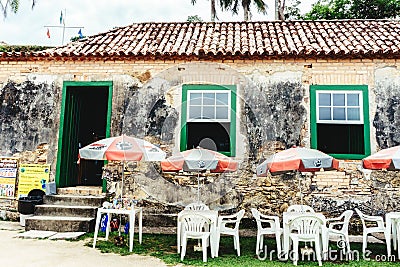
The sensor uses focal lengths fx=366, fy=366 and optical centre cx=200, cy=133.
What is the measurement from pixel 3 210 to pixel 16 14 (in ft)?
30.0

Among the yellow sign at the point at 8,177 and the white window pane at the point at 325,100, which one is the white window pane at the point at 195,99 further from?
the yellow sign at the point at 8,177

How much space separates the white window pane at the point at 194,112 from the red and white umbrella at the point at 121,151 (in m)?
2.52

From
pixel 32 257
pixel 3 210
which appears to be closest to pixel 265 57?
pixel 32 257

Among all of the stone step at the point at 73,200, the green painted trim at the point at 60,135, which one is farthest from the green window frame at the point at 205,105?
the green painted trim at the point at 60,135

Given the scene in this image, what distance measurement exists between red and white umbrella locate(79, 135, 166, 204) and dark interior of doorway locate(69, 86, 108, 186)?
3.43m

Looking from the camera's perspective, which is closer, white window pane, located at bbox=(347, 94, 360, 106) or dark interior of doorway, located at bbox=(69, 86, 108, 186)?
white window pane, located at bbox=(347, 94, 360, 106)

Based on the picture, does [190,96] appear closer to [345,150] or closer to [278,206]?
[278,206]

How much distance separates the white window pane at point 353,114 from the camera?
29.2 feet

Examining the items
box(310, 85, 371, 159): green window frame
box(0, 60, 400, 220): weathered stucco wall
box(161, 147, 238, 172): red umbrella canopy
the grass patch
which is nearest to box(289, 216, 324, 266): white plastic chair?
the grass patch

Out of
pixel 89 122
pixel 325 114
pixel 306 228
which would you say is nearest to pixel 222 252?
pixel 306 228

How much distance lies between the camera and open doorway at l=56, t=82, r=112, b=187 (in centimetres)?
951

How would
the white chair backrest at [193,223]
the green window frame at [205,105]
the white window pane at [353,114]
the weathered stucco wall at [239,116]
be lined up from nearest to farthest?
the white chair backrest at [193,223], the weathered stucco wall at [239,116], the white window pane at [353,114], the green window frame at [205,105]

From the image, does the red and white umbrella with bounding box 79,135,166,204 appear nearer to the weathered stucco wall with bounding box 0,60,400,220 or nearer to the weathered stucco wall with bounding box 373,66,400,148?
the weathered stucco wall with bounding box 0,60,400,220

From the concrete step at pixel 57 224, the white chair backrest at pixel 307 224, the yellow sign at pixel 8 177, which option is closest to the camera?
the white chair backrest at pixel 307 224
